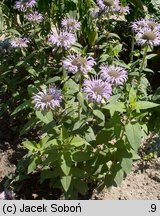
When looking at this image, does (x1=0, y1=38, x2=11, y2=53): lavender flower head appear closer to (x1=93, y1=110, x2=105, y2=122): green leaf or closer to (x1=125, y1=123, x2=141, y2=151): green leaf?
(x1=93, y1=110, x2=105, y2=122): green leaf

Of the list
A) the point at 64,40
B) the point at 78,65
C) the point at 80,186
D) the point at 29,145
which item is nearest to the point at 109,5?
the point at 64,40

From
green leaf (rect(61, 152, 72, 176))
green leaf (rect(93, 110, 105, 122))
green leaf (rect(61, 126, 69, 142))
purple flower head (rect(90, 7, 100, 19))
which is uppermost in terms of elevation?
purple flower head (rect(90, 7, 100, 19))

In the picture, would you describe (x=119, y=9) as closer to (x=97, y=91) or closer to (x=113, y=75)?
(x=113, y=75)

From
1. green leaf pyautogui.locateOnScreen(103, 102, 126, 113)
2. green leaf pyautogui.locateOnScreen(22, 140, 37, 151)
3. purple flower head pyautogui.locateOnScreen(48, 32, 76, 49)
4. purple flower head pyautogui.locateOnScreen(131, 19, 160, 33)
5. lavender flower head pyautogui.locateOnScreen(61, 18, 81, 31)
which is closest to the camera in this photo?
green leaf pyautogui.locateOnScreen(103, 102, 126, 113)

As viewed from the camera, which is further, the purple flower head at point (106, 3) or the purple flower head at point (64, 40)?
the purple flower head at point (106, 3)

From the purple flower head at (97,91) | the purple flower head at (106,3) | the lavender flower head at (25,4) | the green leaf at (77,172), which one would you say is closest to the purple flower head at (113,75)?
the purple flower head at (97,91)

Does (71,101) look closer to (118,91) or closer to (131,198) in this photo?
(118,91)

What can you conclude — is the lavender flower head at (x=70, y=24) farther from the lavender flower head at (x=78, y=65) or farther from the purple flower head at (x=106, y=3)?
the lavender flower head at (x=78, y=65)

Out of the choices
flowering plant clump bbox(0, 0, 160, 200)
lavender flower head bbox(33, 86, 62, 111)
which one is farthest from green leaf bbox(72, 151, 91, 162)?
lavender flower head bbox(33, 86, 62, 111)
